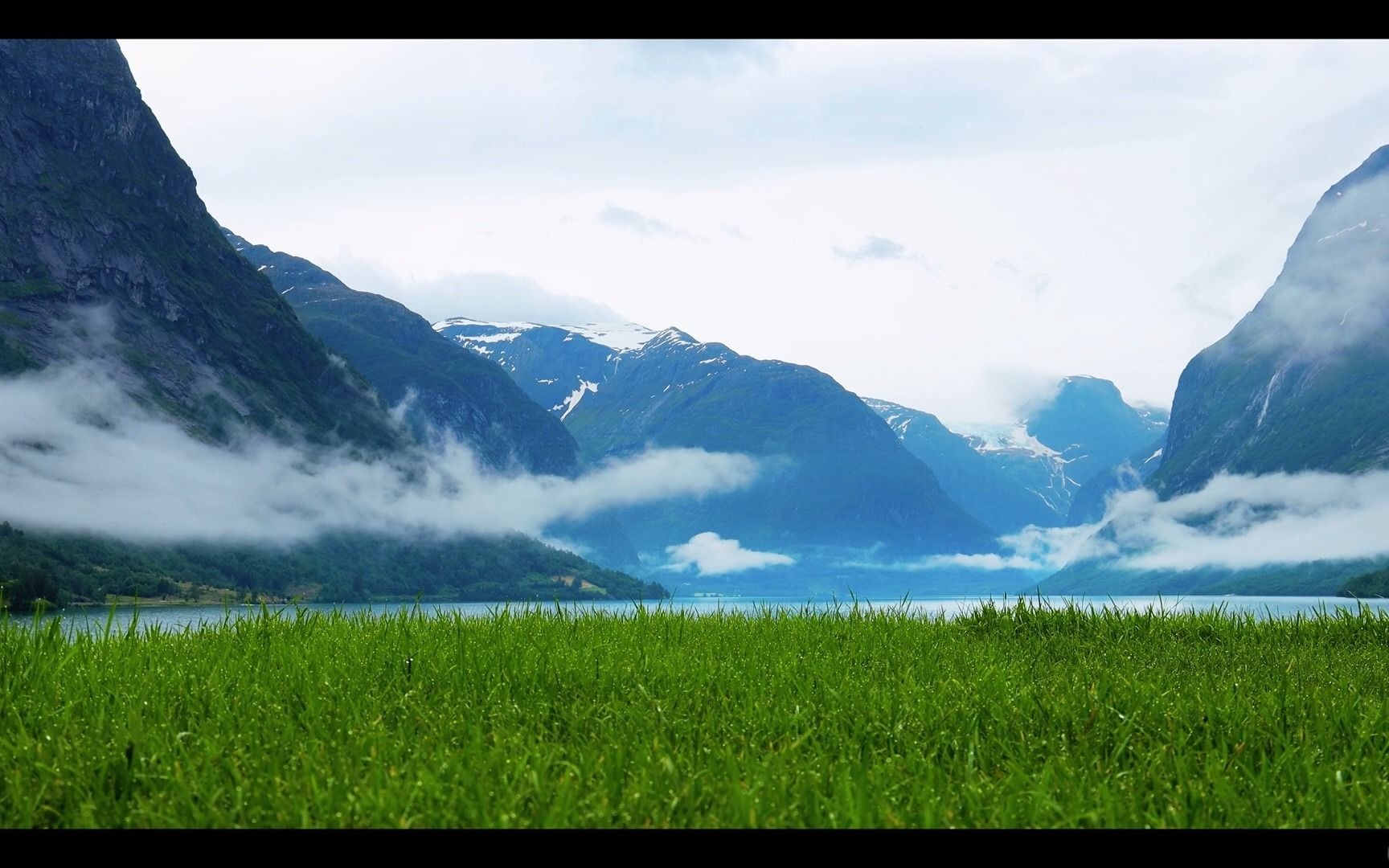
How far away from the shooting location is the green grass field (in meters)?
4.99

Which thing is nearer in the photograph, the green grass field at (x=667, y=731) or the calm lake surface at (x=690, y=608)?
the green grass field at (x=667, y=731)

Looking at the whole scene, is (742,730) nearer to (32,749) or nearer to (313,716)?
(313,716)

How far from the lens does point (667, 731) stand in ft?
21.7

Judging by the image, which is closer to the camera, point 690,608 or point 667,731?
point 667,731

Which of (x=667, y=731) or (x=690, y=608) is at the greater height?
(x=690, y=608)

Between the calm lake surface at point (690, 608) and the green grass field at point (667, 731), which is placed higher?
the calm lake surface at point (690, 608)

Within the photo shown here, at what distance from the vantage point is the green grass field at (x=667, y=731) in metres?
4.99

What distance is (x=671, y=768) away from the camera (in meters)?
5.29

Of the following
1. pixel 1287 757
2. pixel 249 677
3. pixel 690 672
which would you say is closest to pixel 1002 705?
pixel 1287 757

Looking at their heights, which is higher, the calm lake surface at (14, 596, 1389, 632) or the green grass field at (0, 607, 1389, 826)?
the calm lake surface at (14, 596, 1389, 632)
